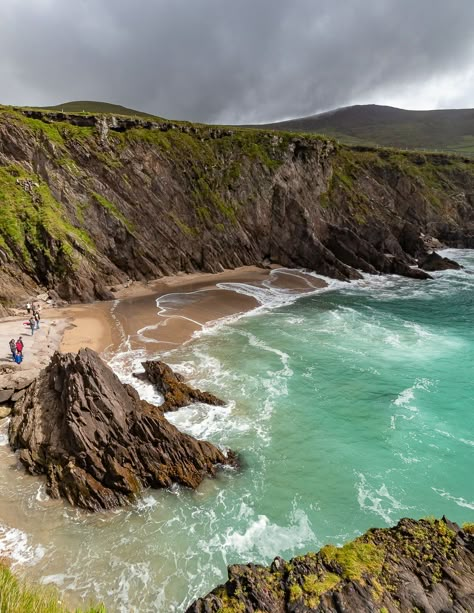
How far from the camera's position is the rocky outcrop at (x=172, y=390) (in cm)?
2261

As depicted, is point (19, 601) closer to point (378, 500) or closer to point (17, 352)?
point (378, 500)

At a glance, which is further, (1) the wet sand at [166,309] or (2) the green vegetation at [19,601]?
(1) the wet sand at [166,309]

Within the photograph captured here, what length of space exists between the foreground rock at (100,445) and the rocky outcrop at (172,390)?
2724mm

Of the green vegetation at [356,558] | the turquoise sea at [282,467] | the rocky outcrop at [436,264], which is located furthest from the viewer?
the rocky outcrop at [436,264]

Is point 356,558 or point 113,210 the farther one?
point 113,210

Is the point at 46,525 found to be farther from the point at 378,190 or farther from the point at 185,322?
Result: the point at 378,190

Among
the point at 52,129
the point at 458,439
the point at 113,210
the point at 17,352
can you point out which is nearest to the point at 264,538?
the point at 458,439

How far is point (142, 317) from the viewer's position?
123ft

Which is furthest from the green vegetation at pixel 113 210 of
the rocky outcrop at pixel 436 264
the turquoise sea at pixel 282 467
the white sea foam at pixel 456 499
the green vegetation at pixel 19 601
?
the rocky outcrop at pixel 436 264

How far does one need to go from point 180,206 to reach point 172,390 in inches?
1700

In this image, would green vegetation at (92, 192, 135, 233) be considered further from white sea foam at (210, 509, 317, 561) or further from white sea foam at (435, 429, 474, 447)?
white sea foam at (210, 509, 317, 561)

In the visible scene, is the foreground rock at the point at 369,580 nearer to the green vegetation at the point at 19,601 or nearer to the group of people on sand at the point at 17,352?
the green vegetation at the point at 19,601

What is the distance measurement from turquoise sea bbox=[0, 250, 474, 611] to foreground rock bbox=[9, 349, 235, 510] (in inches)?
30.0

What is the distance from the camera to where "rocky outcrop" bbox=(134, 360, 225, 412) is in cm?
2261
